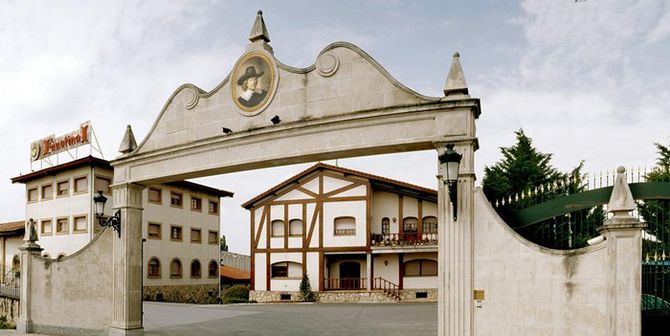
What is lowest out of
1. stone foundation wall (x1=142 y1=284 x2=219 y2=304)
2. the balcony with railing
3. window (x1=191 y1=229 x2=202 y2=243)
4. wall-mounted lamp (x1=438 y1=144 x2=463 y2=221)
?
stone foundation wall (x1=142 y1=284 x2=219 y2=304)

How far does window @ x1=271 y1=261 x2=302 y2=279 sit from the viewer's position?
34250mm

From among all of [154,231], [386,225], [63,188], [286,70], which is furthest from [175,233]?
[286,70]

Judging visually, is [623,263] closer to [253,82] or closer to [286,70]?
[286,70]

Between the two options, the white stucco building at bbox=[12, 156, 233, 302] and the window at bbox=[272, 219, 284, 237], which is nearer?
the white stucco building at bbox=[12, 156, 233, 302]

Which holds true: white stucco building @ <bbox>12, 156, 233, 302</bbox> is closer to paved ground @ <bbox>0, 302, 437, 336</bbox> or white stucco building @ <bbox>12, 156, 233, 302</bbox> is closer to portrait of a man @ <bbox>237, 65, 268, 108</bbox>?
paved ground @ <bbox>0, 302, 437, 336</bbox>

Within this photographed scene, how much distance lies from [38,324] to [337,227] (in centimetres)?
2041

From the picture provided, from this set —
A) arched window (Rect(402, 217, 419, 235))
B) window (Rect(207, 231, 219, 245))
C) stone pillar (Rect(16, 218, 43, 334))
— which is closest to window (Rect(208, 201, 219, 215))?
window (Rect(207, 231, 219, 245))

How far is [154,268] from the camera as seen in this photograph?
34.7 metres

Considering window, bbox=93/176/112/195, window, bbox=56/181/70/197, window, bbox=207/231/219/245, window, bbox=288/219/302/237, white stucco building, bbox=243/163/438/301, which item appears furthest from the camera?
window, bbox=207/231/219/245

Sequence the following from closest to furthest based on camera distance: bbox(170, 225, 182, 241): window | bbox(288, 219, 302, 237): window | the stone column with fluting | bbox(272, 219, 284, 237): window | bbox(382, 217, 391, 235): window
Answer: the stone column with fluting
bbox(382, 217, 391, 235): window
bbox(288, 219, 302, 237): window
bbox(272, 219, 284, 237): window
bbox(170, 225, 182, 241): window

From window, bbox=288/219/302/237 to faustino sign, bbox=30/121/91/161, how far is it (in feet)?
44.4

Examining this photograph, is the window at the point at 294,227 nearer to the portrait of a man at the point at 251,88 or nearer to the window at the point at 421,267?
the window at the point at 421,267

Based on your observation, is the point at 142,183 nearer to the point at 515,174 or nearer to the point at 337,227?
the point at 515,174

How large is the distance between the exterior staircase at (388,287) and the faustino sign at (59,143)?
64.5ft
